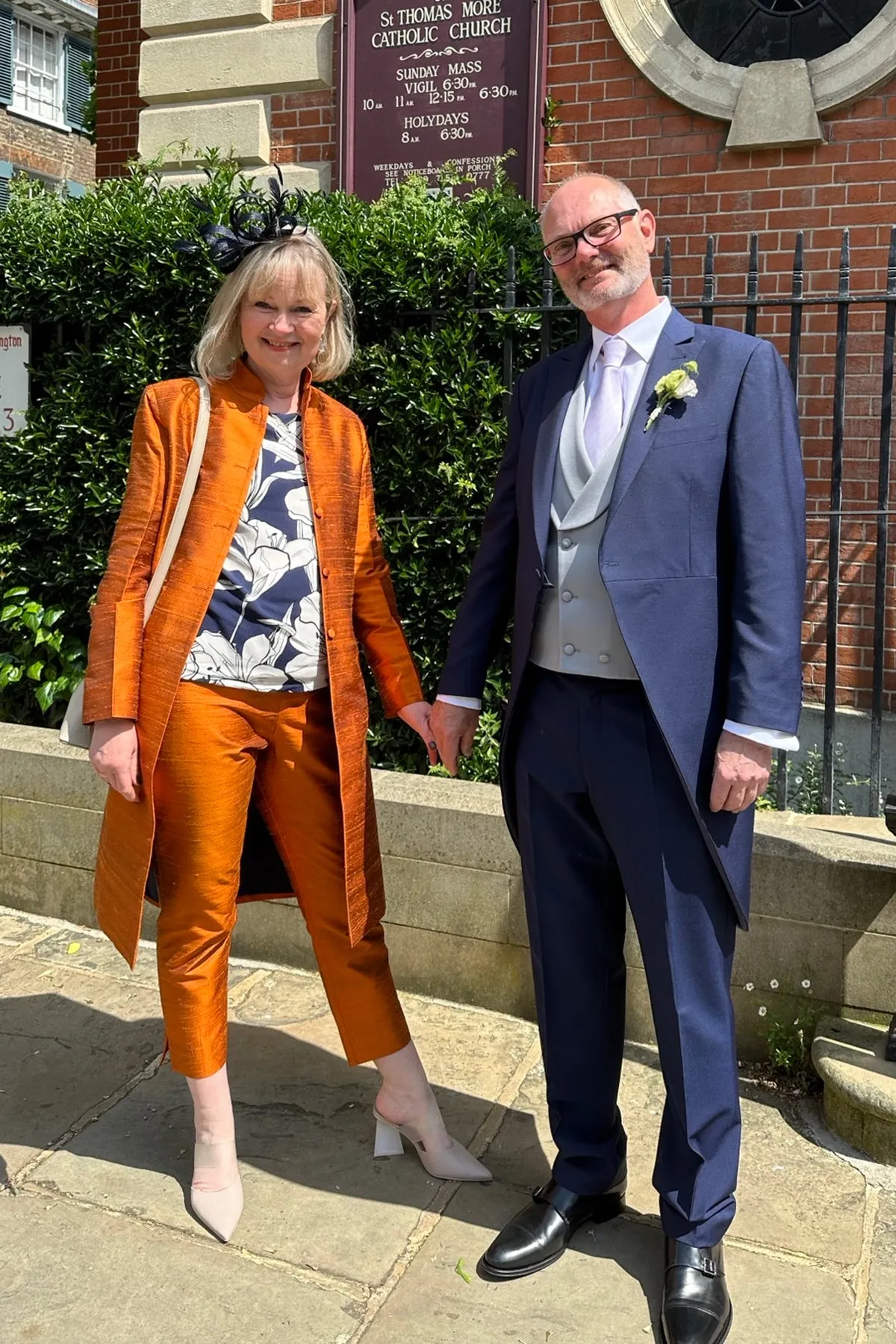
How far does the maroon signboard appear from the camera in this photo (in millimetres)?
5992

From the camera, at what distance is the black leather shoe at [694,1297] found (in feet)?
7.25

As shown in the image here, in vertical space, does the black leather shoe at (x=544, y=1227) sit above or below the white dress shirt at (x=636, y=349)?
below

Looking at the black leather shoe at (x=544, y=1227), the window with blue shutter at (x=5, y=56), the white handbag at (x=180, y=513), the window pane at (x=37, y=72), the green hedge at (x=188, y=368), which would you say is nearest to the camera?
the black leather shoe at (x=544, y=1227)

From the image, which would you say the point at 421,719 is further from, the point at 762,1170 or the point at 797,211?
the point at 797,211

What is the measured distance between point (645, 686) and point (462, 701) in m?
0.55

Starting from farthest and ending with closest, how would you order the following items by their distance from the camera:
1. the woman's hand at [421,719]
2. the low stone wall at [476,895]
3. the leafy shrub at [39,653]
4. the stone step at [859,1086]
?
the leafy shrub at [39,653] < the low stone wall at [476,895] < the stone step at [859,1086] < the woman's hand at [421,719]

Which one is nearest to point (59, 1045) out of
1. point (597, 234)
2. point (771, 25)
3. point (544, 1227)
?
point (544, 1227)

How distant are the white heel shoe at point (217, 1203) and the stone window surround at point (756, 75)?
5.13 metres

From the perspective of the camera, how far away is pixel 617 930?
8.40 ft

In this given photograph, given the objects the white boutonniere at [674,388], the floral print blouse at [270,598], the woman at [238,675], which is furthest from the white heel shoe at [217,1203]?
the white boutonniere at [674,388]

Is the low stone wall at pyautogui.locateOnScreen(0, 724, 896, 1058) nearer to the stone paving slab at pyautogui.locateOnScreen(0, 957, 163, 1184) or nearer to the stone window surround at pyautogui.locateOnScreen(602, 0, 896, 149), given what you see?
the stone paving slab at pyautogui.locateOnScreen(0, 957, 163, 1184)

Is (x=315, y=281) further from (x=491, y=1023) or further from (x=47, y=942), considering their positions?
(x=47, y=942)

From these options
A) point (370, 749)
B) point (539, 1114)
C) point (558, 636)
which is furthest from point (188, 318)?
point (539, 1114)

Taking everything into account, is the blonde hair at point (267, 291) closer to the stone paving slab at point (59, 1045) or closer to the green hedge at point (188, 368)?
the green hedge at point (188, 368)
